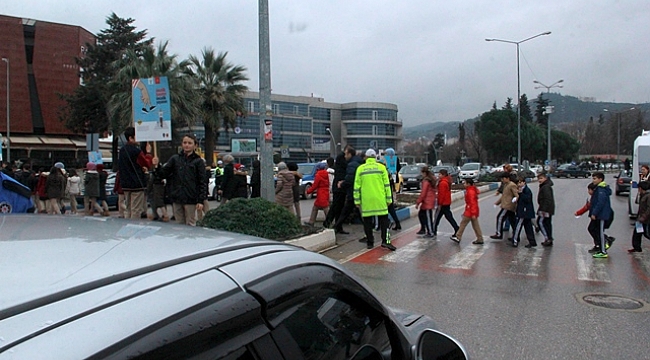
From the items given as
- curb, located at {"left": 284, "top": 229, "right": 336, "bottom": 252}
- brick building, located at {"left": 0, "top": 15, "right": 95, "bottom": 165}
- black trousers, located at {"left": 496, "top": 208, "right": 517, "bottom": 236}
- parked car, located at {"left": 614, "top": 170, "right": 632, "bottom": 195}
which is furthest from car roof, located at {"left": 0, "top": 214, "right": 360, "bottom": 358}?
brick building, located at {"left": 0, "top": 15, "right": 95, "bottom": 165}

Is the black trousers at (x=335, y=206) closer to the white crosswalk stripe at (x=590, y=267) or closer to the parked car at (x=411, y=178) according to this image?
the white crosswalk stripe at (x=590, y=267)

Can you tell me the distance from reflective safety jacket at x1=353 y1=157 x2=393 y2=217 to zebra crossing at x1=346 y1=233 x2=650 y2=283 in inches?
32.9

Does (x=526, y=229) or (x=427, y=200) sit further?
(x=427, y=200)

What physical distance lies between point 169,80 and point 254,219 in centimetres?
2572

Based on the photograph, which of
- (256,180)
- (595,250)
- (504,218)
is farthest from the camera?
(256,180)

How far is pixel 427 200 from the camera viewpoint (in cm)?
1170

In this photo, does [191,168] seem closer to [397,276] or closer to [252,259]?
[397,276]

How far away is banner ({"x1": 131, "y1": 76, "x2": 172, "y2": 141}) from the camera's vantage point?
9523 mm

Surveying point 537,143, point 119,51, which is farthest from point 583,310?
point 537,143

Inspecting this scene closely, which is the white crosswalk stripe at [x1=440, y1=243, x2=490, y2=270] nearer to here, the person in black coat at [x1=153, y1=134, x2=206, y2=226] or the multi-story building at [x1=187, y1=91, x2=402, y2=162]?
the person in black coat at [x1=153, y1=134, x2=206, y2=226]

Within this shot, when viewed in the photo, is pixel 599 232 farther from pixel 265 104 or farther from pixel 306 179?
pixel 306 179

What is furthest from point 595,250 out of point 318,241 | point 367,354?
point 367,354

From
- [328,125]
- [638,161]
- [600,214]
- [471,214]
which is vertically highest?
[328,125]

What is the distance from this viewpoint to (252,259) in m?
1.58
